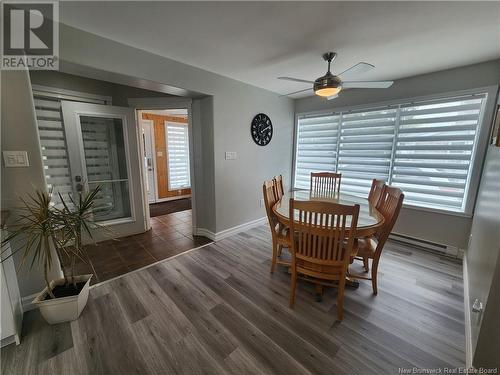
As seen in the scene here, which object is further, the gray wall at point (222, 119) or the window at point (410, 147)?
the window at point (410, 147)

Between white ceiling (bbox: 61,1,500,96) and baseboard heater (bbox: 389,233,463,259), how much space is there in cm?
221

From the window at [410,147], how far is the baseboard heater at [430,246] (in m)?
0.50

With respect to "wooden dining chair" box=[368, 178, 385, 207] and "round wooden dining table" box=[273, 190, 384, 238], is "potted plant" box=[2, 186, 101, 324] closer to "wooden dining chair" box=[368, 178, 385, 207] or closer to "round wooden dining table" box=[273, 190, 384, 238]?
"round wooden dining table" box=[273, 190, 384, 238]

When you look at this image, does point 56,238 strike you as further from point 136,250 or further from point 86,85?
point 86,85

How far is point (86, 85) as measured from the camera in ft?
9.09

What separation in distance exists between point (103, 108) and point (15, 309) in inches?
92.9

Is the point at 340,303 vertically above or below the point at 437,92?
below

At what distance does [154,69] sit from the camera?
83.6 inches

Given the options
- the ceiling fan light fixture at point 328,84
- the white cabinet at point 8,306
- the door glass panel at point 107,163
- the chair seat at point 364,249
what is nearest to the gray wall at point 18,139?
the white cabinet at point 8,306

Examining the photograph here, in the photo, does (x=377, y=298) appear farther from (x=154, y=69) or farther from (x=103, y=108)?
(x=103, y=108)

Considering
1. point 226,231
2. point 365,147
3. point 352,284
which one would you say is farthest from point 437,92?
point 226,231

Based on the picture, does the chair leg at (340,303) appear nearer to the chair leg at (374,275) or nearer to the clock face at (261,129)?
the chair leg at (374,275)

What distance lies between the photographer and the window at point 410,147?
2467 mm

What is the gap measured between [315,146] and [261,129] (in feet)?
3.77
